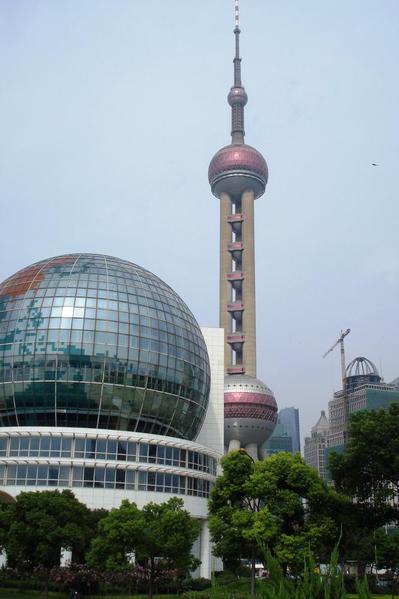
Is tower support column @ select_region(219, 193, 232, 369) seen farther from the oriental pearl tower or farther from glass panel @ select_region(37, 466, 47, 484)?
glass panel @ select_region(37, 466, 47, 484)

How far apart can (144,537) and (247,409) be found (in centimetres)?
11655

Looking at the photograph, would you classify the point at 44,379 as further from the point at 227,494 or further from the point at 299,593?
the point at 299,593

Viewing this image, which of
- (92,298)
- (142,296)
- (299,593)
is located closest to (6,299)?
(92,298)

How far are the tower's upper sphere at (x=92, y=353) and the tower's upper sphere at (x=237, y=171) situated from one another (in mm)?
115794

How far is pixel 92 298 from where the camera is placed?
228ft

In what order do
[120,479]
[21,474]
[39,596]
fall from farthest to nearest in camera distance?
[120,479] → [21,474] → [39,596]

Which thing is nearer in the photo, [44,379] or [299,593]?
[299,593]

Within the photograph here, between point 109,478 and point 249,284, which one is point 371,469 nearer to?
point 109,478

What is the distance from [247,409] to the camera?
159 metres

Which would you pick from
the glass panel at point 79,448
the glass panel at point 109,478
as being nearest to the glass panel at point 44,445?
the glass panel at point 79,448

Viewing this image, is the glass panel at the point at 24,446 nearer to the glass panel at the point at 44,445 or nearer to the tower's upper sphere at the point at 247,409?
the glass panel at the point at 44,445

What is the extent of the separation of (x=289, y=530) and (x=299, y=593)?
3846 cm

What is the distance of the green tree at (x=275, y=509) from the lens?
4675 cm

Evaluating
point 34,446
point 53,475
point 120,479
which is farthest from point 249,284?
point 53,475
